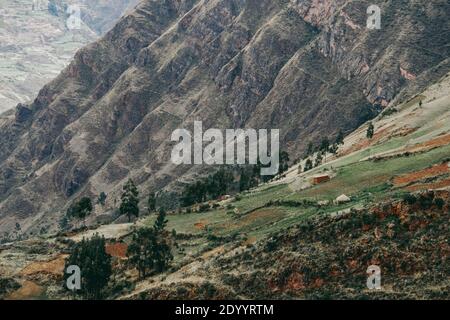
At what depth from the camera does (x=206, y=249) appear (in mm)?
85188

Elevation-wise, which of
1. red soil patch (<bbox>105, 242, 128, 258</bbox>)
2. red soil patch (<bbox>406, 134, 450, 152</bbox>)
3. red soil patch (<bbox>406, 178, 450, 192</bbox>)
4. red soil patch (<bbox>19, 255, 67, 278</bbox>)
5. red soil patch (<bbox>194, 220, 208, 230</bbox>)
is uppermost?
red soil patch (<bbox>406, 134, 450, 152</bbox>)

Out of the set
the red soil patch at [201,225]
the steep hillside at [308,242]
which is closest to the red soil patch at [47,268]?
the steep hillside at [308,242]

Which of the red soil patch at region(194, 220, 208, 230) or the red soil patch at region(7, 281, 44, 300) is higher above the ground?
the red soil patch at region(194, 220, 208, 230)

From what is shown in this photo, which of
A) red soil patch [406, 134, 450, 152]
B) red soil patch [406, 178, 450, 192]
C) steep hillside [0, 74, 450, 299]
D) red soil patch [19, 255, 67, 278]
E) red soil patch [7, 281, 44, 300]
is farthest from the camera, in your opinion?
red soil patch [406, 134, 450, 152]

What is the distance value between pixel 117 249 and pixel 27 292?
16386 mm

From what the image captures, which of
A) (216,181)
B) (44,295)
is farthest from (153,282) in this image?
(216,181)

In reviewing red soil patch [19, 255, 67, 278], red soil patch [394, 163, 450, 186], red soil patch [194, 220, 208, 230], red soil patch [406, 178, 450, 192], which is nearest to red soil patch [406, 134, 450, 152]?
red soil patch [394, 163, 450, 186]

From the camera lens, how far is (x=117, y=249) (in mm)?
96188

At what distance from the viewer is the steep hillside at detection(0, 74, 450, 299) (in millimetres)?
64125

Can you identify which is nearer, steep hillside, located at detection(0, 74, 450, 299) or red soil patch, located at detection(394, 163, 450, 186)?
steep hillside, located at detection(0, 74, 450, 299)

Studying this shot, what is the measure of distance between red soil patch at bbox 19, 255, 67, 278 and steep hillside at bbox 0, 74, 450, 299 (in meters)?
0.17

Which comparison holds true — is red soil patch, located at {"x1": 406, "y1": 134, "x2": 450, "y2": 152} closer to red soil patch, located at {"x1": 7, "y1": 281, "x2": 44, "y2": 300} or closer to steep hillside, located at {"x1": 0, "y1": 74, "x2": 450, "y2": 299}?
steep hillside, located at {"x1": 0, "y1": 74, "x2": 450, "y2": 299}

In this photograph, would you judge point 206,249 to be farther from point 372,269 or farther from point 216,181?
point 216,181

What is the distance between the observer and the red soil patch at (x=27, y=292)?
269ft
